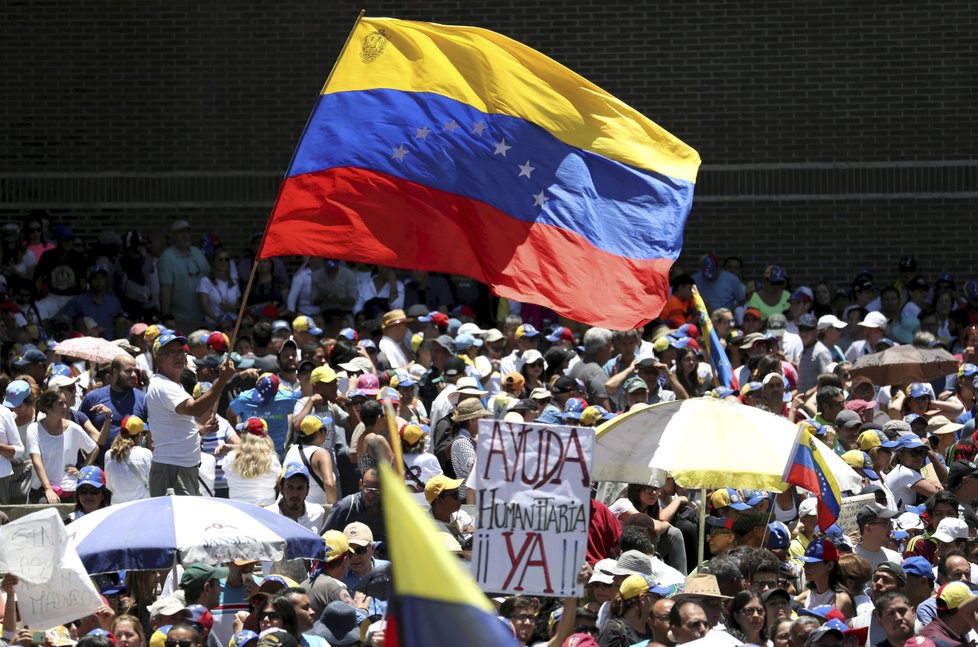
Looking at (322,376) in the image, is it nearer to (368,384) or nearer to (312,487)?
(368,384)

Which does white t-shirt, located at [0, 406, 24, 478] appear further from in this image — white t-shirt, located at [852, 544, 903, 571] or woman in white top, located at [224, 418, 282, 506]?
white t-shirt, located at [852, 544, 903, 571]

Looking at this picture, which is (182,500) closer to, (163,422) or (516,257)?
(163,422)

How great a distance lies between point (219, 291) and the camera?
1761 cm

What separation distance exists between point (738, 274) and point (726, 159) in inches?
73.5

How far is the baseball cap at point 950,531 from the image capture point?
9852 mm

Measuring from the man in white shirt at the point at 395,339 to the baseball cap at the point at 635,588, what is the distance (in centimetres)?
620

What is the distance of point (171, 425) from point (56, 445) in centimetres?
148

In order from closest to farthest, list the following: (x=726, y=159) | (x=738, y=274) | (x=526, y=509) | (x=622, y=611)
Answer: (x=526, y=509) < (x=622, y=611) < (x=738, y=274) < (x=726, y=159)

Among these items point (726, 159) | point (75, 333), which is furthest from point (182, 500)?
point (726, 159)

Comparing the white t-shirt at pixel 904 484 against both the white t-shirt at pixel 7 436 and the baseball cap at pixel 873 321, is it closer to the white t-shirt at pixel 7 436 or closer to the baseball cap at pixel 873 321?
the baseball cap at pixel 873 321

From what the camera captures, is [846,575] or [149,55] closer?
[846,575]

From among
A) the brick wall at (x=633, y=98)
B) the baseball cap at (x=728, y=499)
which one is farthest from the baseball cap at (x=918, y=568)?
the brick wall at (x=633, y=98)

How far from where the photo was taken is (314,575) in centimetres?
948

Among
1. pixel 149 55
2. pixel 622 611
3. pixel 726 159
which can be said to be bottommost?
pixel 622 611
